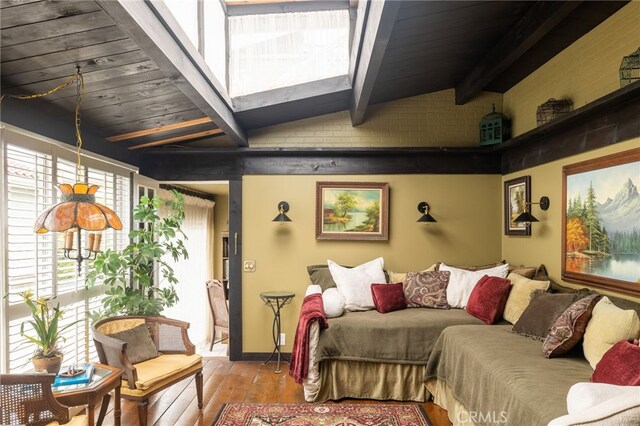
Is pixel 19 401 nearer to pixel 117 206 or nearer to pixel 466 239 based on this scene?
pixel 117 206

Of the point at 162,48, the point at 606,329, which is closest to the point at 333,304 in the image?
the point at 606,329

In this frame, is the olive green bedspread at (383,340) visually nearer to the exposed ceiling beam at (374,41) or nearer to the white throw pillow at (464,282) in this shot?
the white throw pillow at (464,282)

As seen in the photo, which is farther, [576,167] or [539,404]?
[576,167]

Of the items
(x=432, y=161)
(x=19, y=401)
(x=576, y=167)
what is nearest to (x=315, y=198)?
(x=432, y=161)

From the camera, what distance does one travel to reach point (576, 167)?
131 inches

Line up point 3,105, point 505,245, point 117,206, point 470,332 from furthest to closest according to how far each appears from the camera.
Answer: point 505,245 < point 117,206 < point 470,332 < point 3,105

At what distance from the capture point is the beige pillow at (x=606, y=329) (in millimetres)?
2260

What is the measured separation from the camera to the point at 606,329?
7.75 ft

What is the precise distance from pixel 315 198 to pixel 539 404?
3132 millimetres

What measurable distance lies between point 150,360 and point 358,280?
203 centimetres

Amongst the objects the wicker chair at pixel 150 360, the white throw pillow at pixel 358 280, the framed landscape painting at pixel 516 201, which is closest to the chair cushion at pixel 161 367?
the wicker chair at pixel 150 360

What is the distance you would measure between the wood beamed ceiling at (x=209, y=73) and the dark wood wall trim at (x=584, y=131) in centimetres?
64

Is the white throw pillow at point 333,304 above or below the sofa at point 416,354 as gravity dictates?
above

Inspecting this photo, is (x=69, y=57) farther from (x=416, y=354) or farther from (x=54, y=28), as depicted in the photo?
(x=416, y=354)
